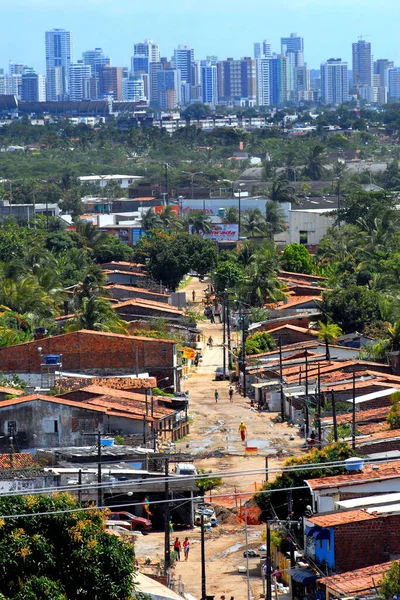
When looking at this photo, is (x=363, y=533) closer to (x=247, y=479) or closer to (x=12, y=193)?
(x=247, y=479)

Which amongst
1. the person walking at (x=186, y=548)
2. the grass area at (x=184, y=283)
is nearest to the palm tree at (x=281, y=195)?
the grass area at (x=184, y=283)

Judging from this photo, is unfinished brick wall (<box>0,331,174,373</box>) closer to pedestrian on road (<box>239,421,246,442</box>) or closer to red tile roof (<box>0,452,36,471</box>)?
pedestrian on road (<box>239,421,246,442</box>)

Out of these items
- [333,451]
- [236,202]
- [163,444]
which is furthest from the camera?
[236,202]

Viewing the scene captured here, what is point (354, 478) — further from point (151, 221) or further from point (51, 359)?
point (151, 221)

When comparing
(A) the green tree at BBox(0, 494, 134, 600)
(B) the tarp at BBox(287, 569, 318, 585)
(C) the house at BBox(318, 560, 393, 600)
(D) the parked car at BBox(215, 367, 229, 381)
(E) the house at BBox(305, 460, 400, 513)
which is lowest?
(D) the parked car at BBox(215, 367, 229, 381)

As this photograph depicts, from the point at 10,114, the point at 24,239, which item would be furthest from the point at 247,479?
the point at 10,114

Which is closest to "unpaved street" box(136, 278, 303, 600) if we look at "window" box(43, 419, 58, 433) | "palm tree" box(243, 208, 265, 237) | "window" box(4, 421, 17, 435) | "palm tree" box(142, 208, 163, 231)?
"window" box(43, 419, 58, 433)

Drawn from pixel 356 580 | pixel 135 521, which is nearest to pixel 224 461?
pixel 135 521
